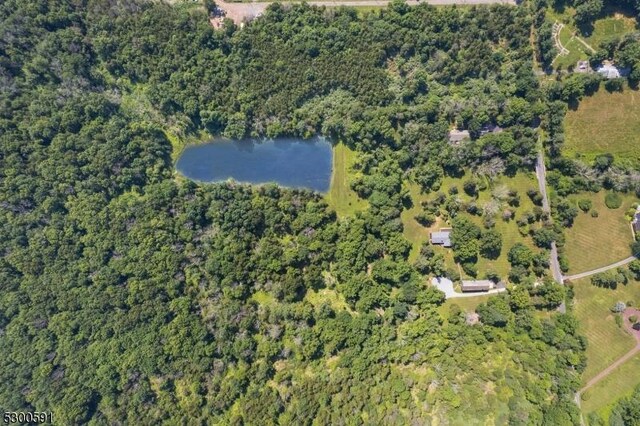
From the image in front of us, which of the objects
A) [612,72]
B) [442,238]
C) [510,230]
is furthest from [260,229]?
[612,72]

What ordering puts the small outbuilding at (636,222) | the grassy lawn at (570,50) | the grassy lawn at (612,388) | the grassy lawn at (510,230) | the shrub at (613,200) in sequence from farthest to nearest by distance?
the grassy lawn at (570,50) < the grassy lawn at (510,230) < the shrub at (613,200) < the small outbuilding at (636,222) < the grassy lawn at (612,388)

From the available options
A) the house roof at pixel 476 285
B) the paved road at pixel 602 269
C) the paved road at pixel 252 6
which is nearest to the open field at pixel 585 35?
the paved road at pixel 252 6

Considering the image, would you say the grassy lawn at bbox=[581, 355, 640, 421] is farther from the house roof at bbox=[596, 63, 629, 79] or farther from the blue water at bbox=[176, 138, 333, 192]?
the blue water at bbox=[176, 138, 333, 192]

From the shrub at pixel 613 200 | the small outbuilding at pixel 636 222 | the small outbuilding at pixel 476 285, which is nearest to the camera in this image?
the small outbuilding at pixel 636 222

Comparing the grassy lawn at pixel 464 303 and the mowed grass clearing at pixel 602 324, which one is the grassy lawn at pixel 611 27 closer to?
the mowed grass clearing at pixel 602 324

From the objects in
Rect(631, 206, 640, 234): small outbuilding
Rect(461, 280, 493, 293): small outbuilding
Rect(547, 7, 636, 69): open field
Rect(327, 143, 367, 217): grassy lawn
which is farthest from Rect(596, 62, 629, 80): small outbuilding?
Rect(327, 143, 367, 217): grassy lawn

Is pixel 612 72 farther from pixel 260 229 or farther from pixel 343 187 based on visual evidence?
pixel 260 229
